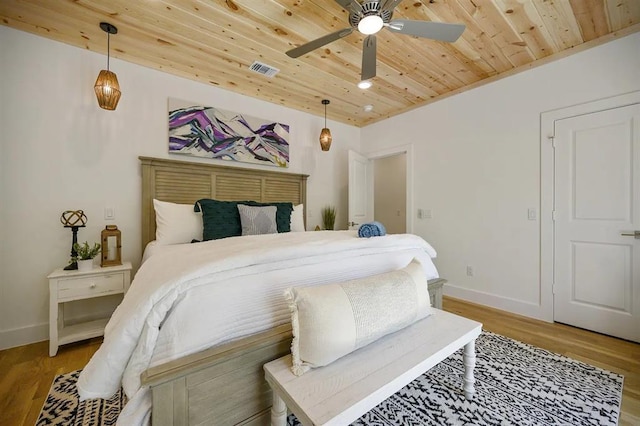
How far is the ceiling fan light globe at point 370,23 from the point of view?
1.52 meters

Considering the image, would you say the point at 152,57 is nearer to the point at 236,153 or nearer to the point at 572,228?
the point at 236,153

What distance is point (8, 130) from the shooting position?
2.05 meters

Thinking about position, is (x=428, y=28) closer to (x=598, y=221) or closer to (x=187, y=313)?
(x=187, y=313)

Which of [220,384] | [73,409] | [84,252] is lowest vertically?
[73,409]

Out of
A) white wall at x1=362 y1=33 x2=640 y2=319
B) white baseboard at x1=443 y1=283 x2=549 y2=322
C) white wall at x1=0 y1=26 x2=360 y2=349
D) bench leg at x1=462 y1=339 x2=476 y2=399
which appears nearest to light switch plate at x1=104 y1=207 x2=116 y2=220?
white wall at x1=0 y1=26 x2=360 y2=349

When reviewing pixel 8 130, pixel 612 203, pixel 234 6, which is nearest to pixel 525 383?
pixel 612 203

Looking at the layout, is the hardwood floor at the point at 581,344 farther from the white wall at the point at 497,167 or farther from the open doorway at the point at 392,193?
the open doorway at the point at 392,193

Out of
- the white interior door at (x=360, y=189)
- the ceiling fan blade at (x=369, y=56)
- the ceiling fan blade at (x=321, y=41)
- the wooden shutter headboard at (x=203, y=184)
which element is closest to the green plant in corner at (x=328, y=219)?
the white interior door at (x=360, y=189)

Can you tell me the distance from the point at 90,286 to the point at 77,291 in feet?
0.26

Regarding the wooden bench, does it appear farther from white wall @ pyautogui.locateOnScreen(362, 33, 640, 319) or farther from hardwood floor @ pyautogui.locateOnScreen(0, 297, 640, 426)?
white wall @ pyautogui.locateOnScreen(362, 33, 640, 319)

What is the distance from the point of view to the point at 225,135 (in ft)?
10.0

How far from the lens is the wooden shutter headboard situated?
256 centimetres

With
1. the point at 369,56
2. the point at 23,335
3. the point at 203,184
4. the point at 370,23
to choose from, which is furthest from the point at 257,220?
the point at 23,335

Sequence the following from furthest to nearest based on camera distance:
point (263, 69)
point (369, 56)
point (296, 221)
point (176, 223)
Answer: point (296, 221), point (263, 69), point (176, 223), point (369, 56)
